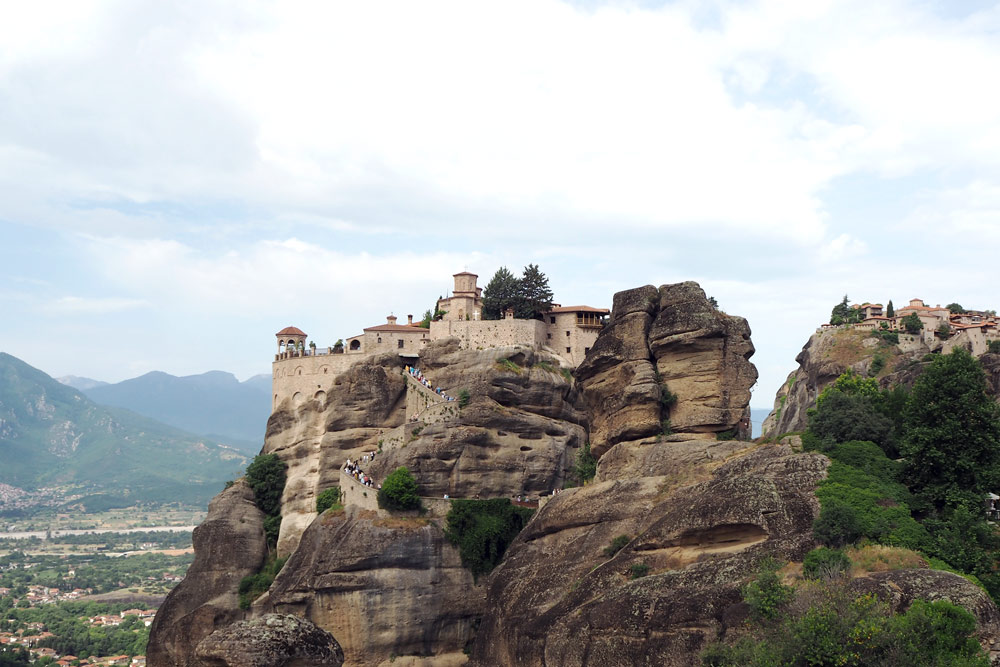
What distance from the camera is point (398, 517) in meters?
73.2

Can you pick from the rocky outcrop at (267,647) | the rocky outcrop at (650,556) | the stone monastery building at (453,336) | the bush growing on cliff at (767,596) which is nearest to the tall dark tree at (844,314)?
the stone monastery building at (453,336)

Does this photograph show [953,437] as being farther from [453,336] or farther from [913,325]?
[913,325]

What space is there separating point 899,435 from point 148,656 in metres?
54.6

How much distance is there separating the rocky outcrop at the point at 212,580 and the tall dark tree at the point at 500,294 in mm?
23005

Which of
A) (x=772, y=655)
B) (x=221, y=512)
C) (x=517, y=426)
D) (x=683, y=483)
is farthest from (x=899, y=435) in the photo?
(x=221, y=512)

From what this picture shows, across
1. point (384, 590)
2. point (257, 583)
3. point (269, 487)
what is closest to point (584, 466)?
point (384, 590)

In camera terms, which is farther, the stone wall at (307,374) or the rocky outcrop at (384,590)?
the stone wall at (307,374)

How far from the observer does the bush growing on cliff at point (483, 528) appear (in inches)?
2854

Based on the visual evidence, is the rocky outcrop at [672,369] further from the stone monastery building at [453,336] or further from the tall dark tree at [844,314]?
the tall dark tree at [844,314]

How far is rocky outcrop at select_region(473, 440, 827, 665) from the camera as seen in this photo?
46875 mm

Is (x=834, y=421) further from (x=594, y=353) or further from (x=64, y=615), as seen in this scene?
(x=64, y=615)

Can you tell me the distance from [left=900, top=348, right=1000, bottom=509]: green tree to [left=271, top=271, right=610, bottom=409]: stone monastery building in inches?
1351

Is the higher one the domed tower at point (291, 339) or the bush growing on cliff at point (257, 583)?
the domed tower at point (291, 339)

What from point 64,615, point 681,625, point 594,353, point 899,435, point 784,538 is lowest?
point 64,615
